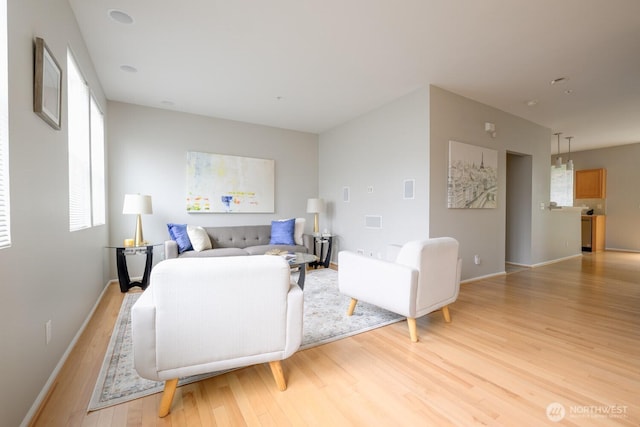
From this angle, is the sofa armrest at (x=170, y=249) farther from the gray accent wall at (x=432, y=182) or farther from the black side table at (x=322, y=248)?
the gray accent wall at (x=432, y=182)

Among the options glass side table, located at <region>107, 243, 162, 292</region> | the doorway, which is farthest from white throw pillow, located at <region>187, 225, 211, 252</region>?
the doorway

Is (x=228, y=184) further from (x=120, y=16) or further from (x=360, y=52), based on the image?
(x=360, y=52)

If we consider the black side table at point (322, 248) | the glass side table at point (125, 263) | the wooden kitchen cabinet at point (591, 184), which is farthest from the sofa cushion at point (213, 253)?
the wooden kitchen cabinet at point (591, 184)

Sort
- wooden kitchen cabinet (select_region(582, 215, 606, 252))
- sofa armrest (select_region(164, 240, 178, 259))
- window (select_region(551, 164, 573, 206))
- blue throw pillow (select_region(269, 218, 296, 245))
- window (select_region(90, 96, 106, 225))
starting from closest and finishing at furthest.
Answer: window (select_region(90, 96, 106, 225)) < sofa armrest (select_region(164, 240, 178, 259)) < blue throw pillow (select_region(269, 218, 296, 245)) < window (select_region(551, 164, 573, 206)) < wooden kitchen cabinet (select_region(582, 215, 606, 252))

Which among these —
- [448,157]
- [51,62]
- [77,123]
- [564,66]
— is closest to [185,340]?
[51,62]

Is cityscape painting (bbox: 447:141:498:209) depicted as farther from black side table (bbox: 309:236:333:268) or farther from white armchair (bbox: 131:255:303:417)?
white armchair (bbox: 131:255:303:417)

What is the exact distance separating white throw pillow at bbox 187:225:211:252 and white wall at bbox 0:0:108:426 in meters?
1.73

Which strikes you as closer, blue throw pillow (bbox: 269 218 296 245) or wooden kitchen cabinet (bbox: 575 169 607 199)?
blue throw pillow (bbox: 269 218 296 245)

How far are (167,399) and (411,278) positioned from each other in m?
1.74

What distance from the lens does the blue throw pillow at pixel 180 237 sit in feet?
13.1

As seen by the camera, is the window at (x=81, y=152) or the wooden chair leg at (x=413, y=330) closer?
the wooden chair leg at (x=413, y=330)

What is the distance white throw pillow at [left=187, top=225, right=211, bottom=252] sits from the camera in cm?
398

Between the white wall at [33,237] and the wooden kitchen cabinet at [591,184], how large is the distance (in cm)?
1052

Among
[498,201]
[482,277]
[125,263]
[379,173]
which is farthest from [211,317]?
[498,201]
